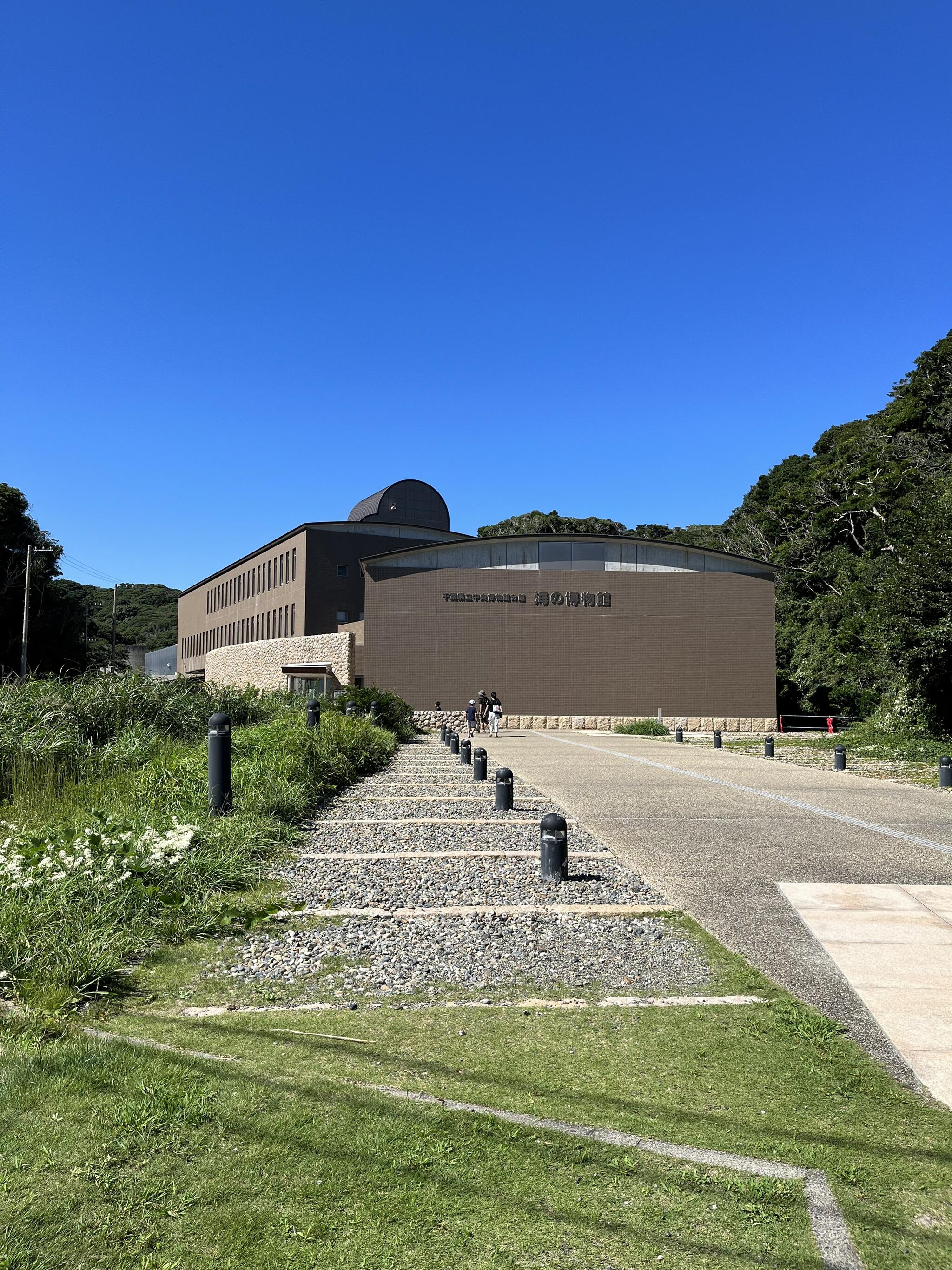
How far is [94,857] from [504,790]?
594 centimetres

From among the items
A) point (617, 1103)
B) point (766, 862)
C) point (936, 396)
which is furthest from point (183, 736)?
point (936, 396)

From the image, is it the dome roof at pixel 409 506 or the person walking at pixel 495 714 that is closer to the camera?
the person walking at pixel 495 714

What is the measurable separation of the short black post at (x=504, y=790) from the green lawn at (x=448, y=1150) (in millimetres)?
6898

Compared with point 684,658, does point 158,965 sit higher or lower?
lower

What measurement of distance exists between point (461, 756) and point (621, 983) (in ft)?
49.1

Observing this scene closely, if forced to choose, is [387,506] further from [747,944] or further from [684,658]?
[747,944]

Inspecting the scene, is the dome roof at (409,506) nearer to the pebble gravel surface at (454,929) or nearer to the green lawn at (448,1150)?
the pebble gravel surface at (454,929)

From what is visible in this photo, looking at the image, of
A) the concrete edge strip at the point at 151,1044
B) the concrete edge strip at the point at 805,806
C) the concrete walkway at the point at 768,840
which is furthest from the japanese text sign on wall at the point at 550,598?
the concrete edge strip at the point at 151,1044

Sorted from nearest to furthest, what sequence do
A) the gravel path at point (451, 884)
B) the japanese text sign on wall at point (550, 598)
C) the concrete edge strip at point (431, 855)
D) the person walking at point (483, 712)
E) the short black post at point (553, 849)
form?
Answer: the gravel path at point (451, 884) → the short black post at point (553, 849) → the concrete edge strip at point (431, 855) → the person walking at point (483, 712) → the japanese text sign on wall at point (550, 598)

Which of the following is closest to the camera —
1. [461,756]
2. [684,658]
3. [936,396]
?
[461,756]

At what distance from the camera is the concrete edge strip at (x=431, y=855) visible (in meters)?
7.73

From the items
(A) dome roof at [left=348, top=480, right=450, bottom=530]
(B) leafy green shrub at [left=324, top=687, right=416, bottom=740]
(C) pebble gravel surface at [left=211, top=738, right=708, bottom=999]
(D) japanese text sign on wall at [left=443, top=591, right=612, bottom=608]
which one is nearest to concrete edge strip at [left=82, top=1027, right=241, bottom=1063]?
(C) pebble gravel surface at [left=211, top=738, right=708, bottom=999]

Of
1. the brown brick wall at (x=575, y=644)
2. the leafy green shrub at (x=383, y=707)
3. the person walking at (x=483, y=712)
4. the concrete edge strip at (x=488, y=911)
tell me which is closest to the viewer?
the concrete edge strip at (x=488, y=911)

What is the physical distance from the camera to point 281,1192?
252cm
